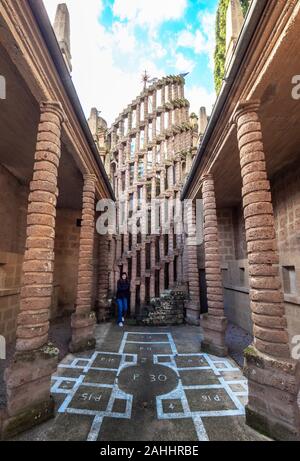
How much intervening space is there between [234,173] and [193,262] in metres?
3.96

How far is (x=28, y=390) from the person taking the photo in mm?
3113

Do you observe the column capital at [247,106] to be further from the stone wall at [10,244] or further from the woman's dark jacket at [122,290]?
the woman's dark jacket at [122,290]

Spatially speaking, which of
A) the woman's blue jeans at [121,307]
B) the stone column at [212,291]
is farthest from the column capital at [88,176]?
the woman's blue jeans at [121,307]

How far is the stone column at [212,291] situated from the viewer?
569 cm

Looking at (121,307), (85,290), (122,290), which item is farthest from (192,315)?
(85,290)

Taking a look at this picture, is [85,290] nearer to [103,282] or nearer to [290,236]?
[103,282]

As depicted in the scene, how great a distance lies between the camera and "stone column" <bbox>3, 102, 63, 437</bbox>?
9.89 feet

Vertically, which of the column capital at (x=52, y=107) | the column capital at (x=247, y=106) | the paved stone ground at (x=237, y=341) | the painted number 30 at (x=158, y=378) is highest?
the column capital at (x=52, y=107)

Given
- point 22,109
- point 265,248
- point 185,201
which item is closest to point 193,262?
point 185,201

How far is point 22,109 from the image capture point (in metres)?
4.43

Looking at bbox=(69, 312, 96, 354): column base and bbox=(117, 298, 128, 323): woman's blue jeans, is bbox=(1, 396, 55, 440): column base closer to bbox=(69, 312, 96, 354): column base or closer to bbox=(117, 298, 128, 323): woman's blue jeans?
bbox=(69, 312, 96, 354): column base

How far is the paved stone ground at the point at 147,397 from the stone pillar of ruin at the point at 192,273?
96.2 inches

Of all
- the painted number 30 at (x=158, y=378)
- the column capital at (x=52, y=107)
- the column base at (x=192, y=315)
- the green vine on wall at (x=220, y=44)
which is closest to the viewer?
the column capital at (x=52, y=107)

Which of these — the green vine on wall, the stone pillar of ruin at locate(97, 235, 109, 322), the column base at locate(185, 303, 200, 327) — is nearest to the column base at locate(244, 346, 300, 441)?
the column base at locate(185, 303, 200, 327)
